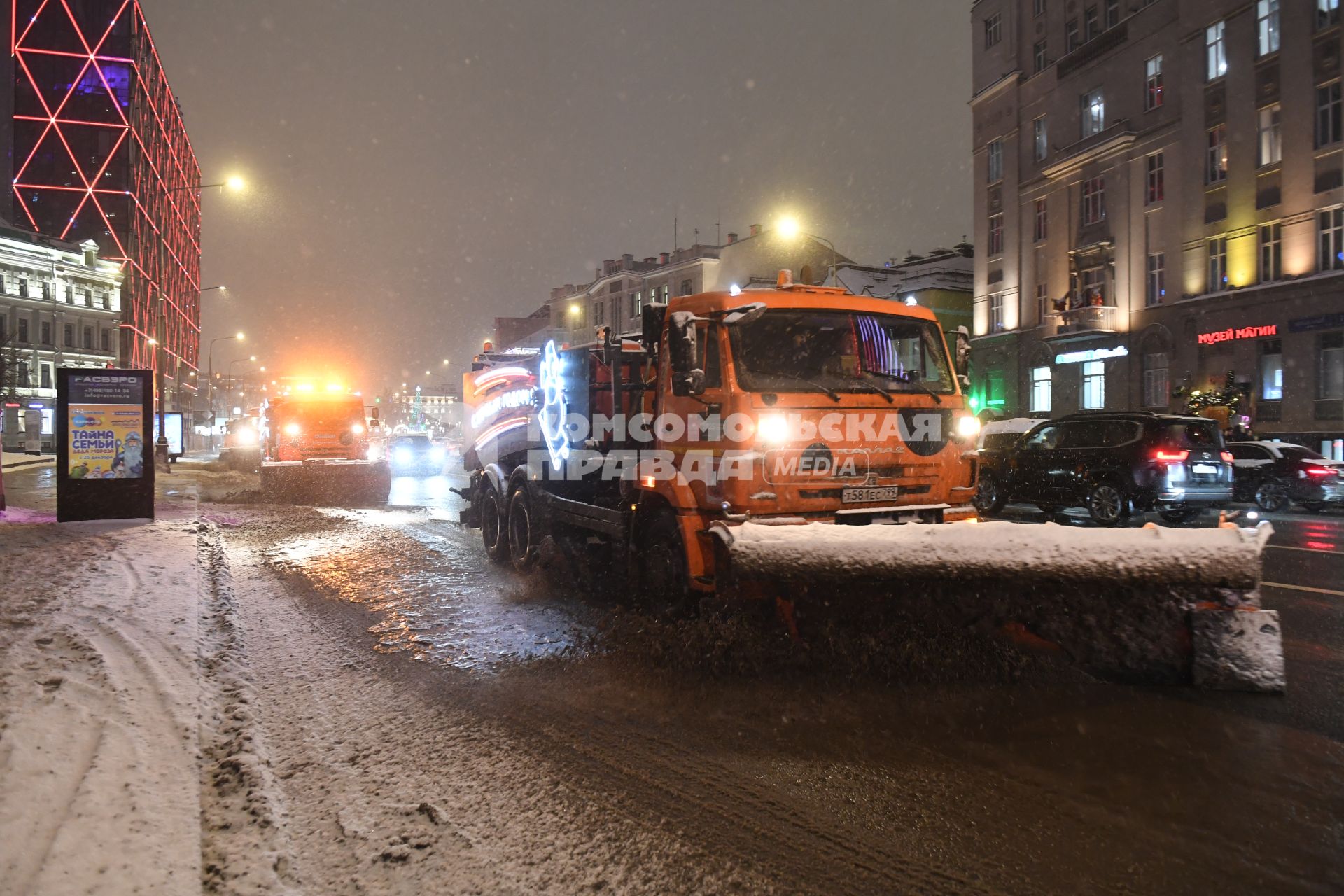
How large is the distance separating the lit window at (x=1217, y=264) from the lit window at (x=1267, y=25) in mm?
5927

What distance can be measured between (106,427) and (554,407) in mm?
8673

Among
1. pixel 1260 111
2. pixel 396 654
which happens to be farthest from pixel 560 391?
pixel 1260 111

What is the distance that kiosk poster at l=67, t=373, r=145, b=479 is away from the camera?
12594 mm

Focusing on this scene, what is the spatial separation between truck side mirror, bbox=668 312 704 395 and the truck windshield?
30 centimetres

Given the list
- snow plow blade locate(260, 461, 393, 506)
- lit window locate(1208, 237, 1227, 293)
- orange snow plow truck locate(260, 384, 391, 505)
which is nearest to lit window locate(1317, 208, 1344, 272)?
lit window locate(1208, 237, 1227, 293)

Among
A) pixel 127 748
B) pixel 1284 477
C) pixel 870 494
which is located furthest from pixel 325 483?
pixel 1284 477

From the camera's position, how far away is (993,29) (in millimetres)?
40500

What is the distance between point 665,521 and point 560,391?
237 cm

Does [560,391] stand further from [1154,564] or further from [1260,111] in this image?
[1260,111]

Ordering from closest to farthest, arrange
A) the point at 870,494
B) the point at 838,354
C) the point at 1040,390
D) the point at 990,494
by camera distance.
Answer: the point at 870,494 < the point at 838,354 < the point at 990,494 < the point at 1040,390

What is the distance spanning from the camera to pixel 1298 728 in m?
4.24

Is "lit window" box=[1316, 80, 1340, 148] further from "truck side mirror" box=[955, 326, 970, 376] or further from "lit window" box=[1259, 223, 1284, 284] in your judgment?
"truck side mirror" box=[955, 326, 970, 376]

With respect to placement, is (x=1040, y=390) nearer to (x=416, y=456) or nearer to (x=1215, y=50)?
(x=1215, y=50)

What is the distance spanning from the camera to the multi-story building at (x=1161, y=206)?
26.2 metres
